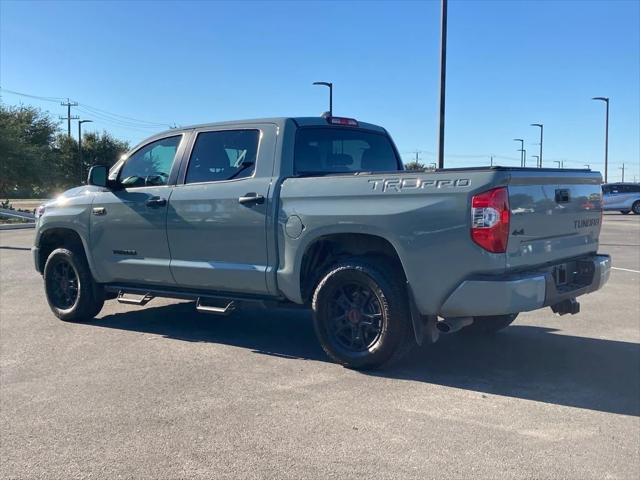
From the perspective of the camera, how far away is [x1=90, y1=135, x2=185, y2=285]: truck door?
619cm

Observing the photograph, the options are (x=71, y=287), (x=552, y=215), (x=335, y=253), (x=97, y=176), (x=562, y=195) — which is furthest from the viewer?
(x=71, y=287)

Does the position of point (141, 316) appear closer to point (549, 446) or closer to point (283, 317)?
point (283, 317)

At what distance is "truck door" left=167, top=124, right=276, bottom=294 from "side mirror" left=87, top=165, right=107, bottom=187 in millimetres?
995

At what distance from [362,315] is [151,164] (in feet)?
9.60

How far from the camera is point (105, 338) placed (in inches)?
250

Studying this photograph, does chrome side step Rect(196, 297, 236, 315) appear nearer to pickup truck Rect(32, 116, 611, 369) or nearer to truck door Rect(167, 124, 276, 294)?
pickup truck Rect(32, 116, 611, 369)

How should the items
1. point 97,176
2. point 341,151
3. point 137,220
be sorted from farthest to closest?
point 97,176
point 137,220
point 341,151

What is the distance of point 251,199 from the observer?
17.8ft

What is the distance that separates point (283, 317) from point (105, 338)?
2017 mm

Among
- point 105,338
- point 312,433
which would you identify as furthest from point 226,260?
point 312,433

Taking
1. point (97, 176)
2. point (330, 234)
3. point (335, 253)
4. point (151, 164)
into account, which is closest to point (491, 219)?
point (330, 234)

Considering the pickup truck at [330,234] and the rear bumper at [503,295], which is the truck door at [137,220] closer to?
the pickup truck at [330,234]

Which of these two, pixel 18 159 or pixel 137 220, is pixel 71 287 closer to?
pixel 137 220

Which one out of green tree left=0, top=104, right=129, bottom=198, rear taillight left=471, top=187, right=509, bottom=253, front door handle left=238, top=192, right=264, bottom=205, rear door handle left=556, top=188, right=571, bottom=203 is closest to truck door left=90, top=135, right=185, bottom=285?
front door handle left=238, top=192, right=264, bottom=205
